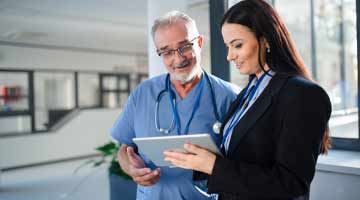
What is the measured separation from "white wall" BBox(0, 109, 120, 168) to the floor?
23cm

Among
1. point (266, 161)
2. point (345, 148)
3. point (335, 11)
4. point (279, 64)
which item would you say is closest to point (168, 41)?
point (279, 64)

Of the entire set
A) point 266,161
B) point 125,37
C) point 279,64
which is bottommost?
point 266,161

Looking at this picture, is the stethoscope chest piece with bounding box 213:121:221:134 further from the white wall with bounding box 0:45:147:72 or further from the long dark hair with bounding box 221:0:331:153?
the white wall with bounding box 0:45:147:72

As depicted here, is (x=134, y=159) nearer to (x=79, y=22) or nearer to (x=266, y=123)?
(x=266, y=123)

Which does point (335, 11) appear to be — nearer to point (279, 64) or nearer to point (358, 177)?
point (358, 177)

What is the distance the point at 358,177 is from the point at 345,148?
1.09 ft

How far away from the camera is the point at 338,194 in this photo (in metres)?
1.48

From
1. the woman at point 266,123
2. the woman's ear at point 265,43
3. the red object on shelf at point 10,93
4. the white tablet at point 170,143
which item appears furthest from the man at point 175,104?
the red object on shelf at point 10,93

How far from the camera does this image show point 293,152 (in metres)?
0.77

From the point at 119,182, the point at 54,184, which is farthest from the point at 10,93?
the point at 119,182

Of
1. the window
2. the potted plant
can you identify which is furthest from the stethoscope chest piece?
the window

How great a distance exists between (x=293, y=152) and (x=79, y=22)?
518 cm

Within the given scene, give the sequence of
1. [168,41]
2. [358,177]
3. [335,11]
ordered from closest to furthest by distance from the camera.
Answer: [168,41]
[358,177]
[335,11]

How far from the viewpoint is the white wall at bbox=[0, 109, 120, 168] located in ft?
19.9
